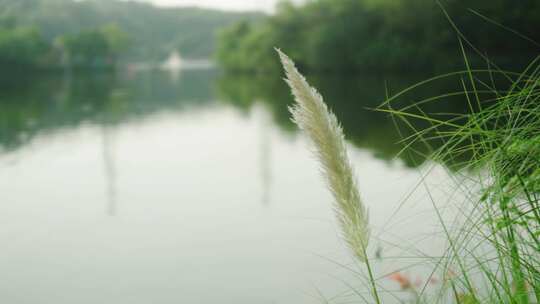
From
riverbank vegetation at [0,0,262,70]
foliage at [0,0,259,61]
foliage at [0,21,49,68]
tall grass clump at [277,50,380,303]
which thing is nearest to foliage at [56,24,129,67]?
riverbank vegetation at [0,0,262,70]

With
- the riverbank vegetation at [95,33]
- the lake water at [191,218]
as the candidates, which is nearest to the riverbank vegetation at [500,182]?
the lake water at [191,218]

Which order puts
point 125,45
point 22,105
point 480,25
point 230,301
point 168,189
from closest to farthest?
point 230,301 < point 168,189 < point 22,105 < point 480,25 < point 125,45

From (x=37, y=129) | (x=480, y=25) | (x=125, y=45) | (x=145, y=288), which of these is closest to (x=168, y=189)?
(x=145, y=288)

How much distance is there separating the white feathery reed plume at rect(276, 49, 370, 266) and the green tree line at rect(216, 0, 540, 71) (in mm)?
34601

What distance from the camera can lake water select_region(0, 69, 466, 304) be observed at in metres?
5.57

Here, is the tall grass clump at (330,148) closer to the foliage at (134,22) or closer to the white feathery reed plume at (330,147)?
the white feathery reed plume at (330,147)

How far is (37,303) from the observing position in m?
5.38

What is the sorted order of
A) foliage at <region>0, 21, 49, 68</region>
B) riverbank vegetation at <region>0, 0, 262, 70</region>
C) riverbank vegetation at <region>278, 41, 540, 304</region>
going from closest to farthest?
riverbank vegetation at <region>278, 41, 540, 304</region>, foliage at <region>0, 21, 49, 68</region>, riverbank vegetation at <region>0, 0, 262, 70</region>

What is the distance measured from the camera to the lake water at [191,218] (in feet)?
18.3

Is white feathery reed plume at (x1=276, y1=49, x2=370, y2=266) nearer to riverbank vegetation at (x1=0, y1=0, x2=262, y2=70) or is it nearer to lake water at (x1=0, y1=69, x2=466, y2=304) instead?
lake water at (x1=0, y1=69, x2=466, y2=304)

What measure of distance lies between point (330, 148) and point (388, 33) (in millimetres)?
57889

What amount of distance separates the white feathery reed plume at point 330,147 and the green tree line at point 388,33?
34.6 m

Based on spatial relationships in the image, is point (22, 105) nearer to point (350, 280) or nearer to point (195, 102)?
point (195, 102)

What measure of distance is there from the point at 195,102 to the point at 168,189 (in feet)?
71.9
